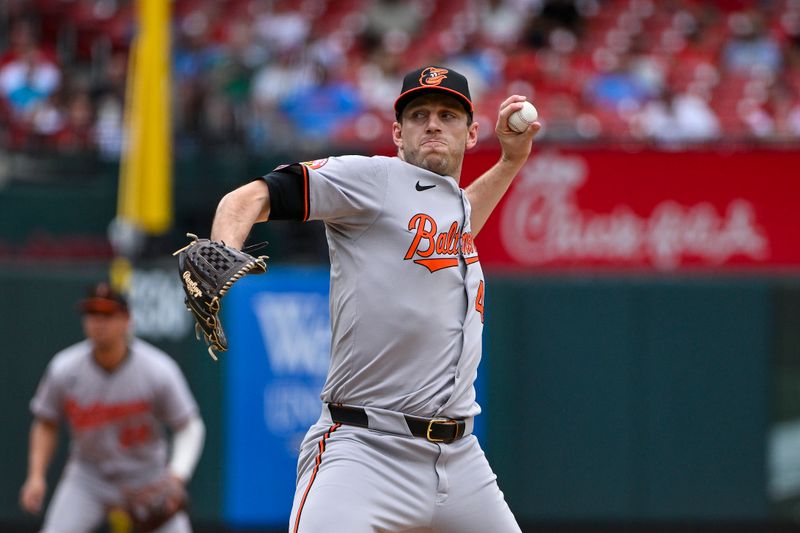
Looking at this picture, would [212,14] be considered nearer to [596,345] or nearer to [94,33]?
[94,33]

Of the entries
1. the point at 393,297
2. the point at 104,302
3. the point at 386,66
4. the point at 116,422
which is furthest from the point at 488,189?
the point at 386,66

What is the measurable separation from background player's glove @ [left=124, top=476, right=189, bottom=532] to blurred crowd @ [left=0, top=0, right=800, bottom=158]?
14.3 ft

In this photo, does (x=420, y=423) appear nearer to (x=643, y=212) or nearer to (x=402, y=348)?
(x=402, y=348)

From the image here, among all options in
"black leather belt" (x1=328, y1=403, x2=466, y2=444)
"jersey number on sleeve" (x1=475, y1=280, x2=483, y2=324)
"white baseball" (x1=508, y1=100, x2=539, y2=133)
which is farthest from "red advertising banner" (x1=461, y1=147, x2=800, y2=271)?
"black leather belt" (x1=328, y1=403, x2=466, y2=444)

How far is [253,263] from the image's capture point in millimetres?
3408

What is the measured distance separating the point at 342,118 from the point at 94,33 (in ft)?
10.6

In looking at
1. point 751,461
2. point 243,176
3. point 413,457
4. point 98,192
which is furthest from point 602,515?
point 413,457

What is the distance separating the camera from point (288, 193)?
371 centimetres

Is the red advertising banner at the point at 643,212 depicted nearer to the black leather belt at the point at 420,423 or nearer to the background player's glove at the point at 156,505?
the background player's glove at the point at 156,505

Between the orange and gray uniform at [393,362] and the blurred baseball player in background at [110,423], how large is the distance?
2786mm

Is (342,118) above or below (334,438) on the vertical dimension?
above

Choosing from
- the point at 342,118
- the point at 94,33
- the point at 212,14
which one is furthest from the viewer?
the point at 212,14

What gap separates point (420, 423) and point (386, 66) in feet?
30.1

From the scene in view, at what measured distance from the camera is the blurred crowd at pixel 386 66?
11492mm
